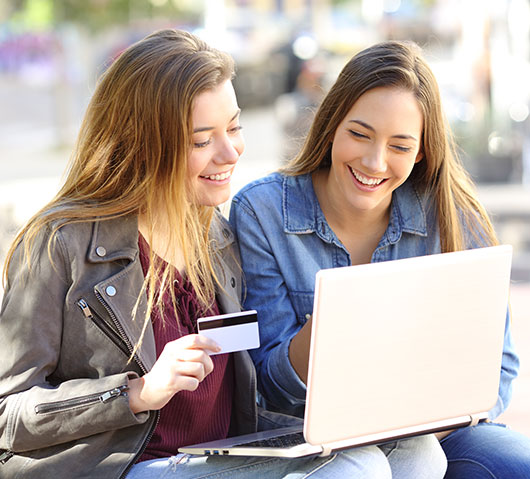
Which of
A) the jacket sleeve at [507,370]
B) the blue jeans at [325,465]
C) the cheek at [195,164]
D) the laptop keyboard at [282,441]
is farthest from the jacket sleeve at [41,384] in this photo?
the jacket sleeve at [507,370]

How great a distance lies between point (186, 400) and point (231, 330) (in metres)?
0.24

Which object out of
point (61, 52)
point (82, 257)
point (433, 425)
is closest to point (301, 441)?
point (433, 425)

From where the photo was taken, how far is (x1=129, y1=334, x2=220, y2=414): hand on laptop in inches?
63.4

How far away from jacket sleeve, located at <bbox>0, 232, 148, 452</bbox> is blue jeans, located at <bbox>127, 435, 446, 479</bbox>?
0.12m

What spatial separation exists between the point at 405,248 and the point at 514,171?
583 cm

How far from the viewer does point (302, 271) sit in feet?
7.17

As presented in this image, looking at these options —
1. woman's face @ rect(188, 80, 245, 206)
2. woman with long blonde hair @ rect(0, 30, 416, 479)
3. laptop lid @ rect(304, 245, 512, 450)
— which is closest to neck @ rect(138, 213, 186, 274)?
woman with long blonde hair @ rect(0, 30, 416, 479)

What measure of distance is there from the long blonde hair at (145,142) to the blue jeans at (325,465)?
0.33 meters

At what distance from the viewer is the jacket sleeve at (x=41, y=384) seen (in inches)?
65.0

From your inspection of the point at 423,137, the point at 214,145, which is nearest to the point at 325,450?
the point at 214,145

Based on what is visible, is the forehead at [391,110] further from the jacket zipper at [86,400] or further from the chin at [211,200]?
the jacket zipper at [86,400]

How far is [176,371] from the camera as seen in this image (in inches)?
63.4

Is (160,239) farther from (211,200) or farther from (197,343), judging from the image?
(197,343)

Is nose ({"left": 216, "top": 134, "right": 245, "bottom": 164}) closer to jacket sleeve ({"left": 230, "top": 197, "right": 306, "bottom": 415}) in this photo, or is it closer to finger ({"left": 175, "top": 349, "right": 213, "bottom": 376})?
jacket sleeve ({"left": 230, "top": 197, "right": 306, "bottom": 415})
